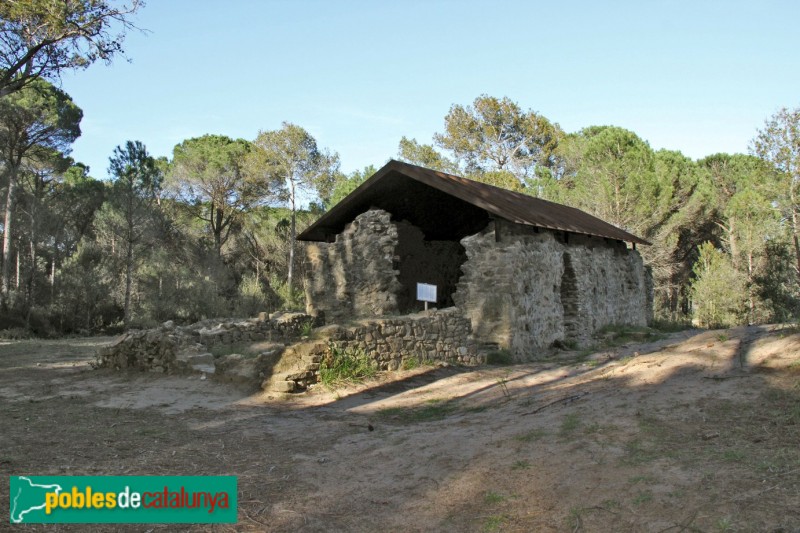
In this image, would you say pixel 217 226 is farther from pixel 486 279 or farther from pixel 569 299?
pixel 486 279

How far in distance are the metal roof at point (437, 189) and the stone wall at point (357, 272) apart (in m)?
0.79

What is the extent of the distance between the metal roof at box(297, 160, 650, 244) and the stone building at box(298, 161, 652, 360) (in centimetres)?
4

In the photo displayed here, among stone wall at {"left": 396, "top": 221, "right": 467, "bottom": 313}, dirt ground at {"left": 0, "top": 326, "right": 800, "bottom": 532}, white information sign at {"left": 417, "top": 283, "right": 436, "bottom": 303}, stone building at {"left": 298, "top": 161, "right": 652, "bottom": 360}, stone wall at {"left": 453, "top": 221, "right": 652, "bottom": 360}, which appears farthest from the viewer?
stone wall at {"left": 396, "top": 221, "right": 467, "bottom": 313}

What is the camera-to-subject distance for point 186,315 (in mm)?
25562

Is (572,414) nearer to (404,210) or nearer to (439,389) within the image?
(439,389)

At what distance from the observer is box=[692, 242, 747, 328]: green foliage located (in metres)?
23.5

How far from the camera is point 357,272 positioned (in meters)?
14.0

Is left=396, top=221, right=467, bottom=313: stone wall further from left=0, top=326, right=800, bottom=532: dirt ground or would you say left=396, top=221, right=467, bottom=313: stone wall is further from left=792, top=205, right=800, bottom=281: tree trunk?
left=792, top=205, right=800, bottom=281: tree trunk

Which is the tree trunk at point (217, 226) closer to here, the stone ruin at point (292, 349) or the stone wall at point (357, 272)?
the stone wall at point (357, 272)

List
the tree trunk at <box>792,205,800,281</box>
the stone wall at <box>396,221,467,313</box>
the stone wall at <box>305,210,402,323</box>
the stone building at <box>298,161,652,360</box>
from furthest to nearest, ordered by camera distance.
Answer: the tree trunk at <box>792,205,800,281</box>
the stone wall at <box>396,221,467,313</box>
the stone wall at <box>305,210,402,323</box>
the stone building at <box>298,161,652,360</box>

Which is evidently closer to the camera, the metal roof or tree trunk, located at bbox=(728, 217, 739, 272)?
the metal roof

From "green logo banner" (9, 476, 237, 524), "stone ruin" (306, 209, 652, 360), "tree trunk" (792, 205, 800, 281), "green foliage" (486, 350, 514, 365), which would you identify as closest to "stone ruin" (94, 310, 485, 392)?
"green foliage" (486, 350, 514, 365)

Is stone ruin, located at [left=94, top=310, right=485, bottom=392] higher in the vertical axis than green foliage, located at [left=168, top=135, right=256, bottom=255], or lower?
lower

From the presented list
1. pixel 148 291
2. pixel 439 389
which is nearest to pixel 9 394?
pixel 439 389
